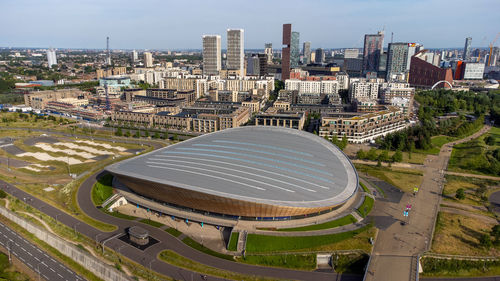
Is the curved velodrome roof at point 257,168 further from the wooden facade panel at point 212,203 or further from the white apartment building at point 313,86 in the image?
the white apartment building at point 313,86

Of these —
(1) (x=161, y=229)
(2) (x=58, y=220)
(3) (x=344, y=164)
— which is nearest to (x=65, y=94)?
(2) (x=58, y=220)

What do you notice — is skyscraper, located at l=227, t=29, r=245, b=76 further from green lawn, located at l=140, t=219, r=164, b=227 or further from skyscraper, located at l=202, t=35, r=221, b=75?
green lawn, located at l=140, t=219, r=164, b=227

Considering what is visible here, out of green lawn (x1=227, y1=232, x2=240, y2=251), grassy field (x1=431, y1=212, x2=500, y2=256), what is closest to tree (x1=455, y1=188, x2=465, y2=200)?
grassy field (x1=431, y1=212, x2=500, y2=256)

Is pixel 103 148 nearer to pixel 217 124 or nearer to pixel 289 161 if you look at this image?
pixel 217 124

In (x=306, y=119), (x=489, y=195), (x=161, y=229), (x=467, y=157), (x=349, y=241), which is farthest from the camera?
(x=306, y=119)

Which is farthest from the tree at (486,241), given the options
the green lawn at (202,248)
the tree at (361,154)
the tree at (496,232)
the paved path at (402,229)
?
the tree at (361,154)

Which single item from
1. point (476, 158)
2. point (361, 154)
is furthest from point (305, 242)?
point (476, 158)
